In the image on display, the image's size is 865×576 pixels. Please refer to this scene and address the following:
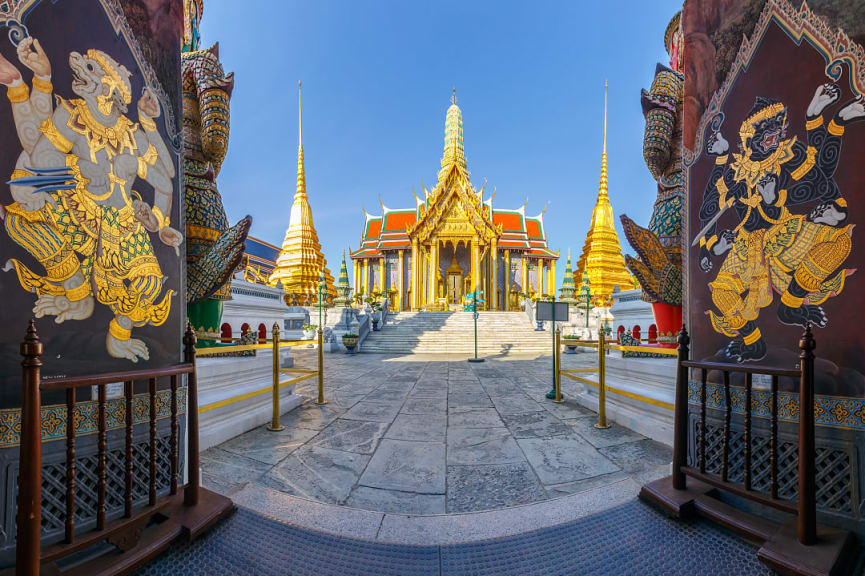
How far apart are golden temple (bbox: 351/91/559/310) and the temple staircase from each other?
190 inches

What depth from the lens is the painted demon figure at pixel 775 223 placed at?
193 cm

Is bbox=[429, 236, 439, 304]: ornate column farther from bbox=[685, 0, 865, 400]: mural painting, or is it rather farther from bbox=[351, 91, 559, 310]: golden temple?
bbox=[685, 0, 865, 400]: mural painting

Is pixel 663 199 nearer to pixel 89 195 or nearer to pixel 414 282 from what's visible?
pixel 89 195

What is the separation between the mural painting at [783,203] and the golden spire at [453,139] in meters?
25.1

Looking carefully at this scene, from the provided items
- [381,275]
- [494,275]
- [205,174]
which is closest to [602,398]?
[205,174]

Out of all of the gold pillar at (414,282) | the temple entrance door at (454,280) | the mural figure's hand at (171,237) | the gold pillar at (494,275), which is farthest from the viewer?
the temple entrance door at (454,280)

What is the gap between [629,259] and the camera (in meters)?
4.49

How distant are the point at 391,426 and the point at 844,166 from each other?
13.9ft

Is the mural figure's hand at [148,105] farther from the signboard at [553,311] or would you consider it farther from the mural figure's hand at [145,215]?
the signboard at [553,311]

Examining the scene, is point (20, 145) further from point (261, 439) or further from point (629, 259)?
point (629, 259)

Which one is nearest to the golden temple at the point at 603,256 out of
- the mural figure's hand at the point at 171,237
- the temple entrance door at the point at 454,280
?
the temple entrance door at the point at 454,280

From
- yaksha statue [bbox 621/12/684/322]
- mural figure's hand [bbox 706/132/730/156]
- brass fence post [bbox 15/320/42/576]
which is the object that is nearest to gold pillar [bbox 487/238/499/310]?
yaksha statue [bbox 621/12/684/322]

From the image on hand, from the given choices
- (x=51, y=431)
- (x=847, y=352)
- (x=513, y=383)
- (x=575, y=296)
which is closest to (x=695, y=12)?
(x=847, y=352)

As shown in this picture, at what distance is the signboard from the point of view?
22.1 feet
